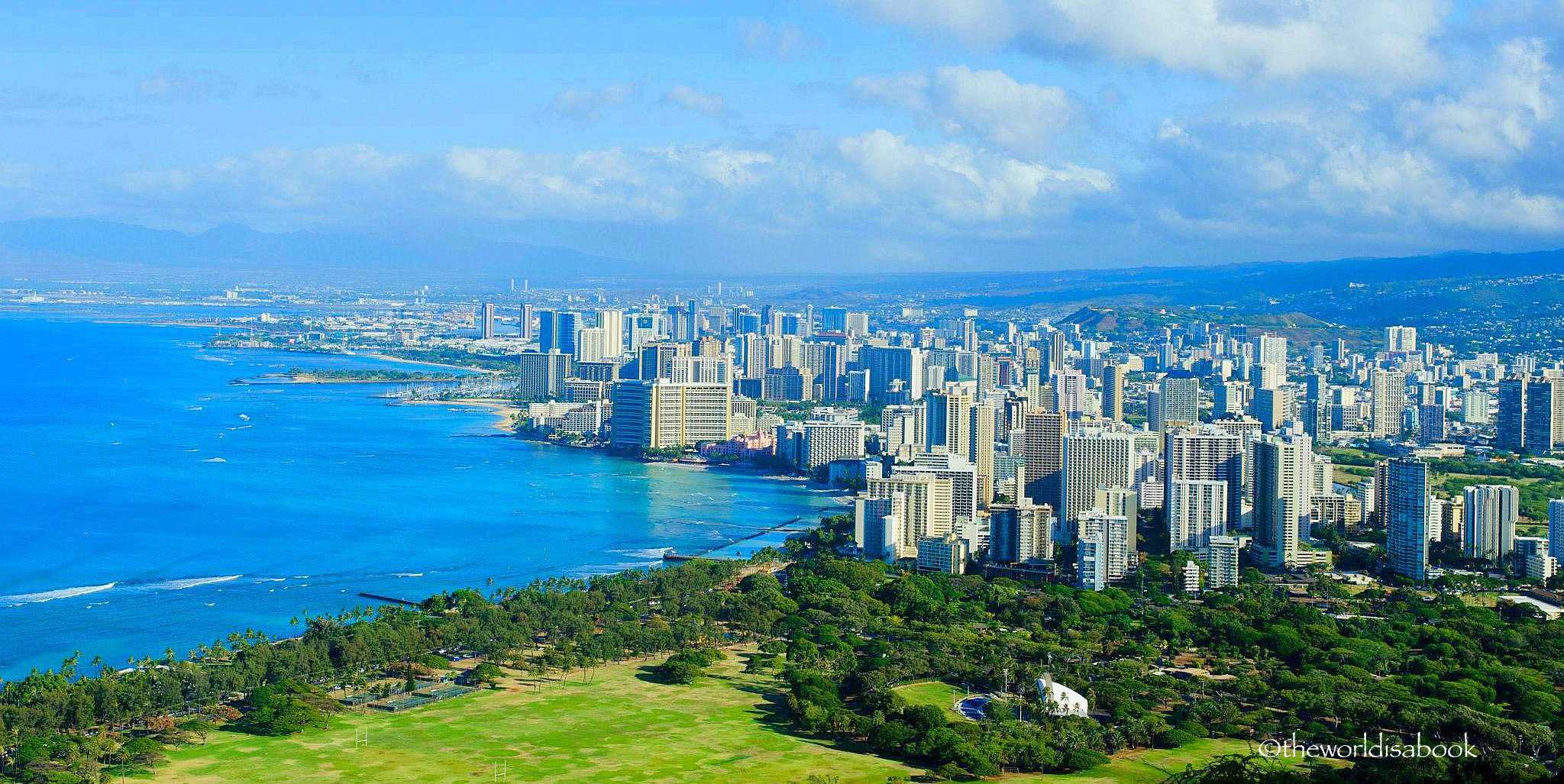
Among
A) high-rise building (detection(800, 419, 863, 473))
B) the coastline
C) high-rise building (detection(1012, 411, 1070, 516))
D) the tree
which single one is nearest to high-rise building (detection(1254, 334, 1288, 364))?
the coastline

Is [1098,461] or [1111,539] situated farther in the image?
[1098,461]

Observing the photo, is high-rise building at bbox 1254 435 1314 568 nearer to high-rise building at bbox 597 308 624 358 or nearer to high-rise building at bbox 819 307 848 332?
high-rise building at bbox 597 308 624 358

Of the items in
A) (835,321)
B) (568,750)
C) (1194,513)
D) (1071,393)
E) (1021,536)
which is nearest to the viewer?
(568,750)

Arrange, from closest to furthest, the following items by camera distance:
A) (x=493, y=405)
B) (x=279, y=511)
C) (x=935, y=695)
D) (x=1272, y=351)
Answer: (x=935, y=695) < (x=279, y=511) < (x=493, y=405) < (x=1272, y=351)

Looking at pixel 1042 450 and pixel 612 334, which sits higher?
pixel 612 334

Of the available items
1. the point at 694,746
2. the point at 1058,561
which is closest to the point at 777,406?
the point at 1058,561

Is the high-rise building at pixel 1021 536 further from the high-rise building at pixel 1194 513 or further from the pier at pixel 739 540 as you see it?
the pier at pixel 739 540

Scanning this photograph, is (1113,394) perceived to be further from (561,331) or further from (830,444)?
(561,331)

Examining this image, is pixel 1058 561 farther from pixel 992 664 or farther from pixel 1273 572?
pixel 992 664

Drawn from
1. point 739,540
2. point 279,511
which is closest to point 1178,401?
point 739,540
